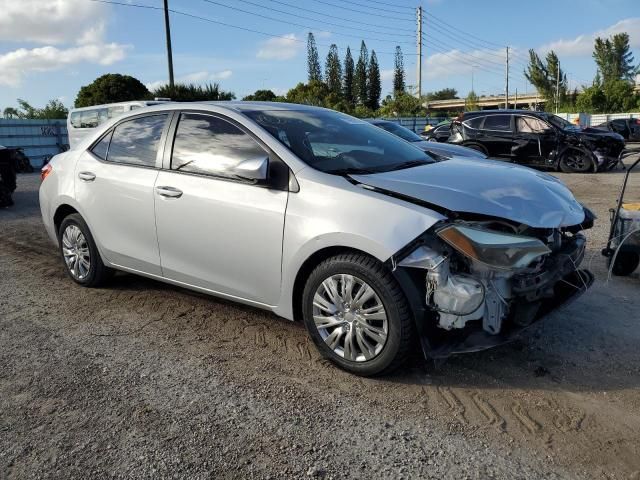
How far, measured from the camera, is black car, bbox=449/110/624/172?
14.2m

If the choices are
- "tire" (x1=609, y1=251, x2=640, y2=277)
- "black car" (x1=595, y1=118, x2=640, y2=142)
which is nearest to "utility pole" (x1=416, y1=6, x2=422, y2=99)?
"black car" (x1=595, y1=118, x2=640, y2=142)

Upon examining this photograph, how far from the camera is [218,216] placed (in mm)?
3750

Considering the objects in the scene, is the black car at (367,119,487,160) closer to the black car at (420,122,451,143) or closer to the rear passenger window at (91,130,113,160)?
the rear passenger window at (91,130,113,160)

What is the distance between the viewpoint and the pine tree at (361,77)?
3593 inches

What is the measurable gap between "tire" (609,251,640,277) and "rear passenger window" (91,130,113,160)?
4.64 meters

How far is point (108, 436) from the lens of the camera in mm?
2770

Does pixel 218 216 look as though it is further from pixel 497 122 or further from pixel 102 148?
pixel 497 122

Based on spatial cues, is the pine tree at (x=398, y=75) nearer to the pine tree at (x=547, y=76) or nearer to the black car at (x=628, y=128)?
the pine tree at (x=547, y=76)

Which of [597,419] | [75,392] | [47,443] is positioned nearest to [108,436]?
[47,443]

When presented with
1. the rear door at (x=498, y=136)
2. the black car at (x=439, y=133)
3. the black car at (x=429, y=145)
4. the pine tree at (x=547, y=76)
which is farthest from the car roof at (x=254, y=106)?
the pine tree at (x=547, y=76)

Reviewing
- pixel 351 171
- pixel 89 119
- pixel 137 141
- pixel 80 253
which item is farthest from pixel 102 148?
pixel 89 119

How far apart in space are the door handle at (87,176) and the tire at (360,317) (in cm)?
238

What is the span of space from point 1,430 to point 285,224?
6.15 ft

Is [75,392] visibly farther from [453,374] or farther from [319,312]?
[453,374]
